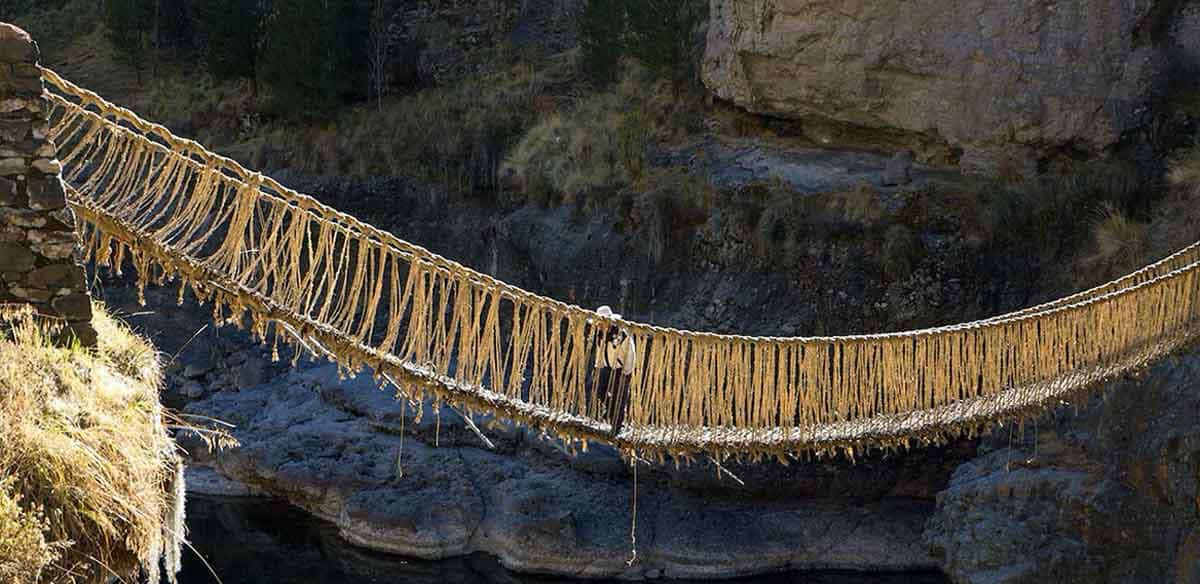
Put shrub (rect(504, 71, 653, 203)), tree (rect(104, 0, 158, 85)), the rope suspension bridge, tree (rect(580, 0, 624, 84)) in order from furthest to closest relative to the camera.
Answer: tree (rect(104, 0, 158, 85)) → tree (rect(580, 0, 624, 84)) → shrub (rect(504, 71, 653, 203)) → the rope suspension bridge

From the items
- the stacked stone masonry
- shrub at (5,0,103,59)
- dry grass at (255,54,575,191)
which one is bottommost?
dry grass at (255,54,575,191)

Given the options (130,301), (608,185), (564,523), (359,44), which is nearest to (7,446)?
(564,523)

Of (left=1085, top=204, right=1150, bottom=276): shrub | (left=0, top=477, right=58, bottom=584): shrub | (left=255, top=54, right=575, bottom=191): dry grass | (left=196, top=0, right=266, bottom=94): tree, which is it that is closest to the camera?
(left=0, top=477, right=58, bottom=584): shrub

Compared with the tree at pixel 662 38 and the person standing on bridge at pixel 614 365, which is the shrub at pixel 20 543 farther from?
the tree at pixel 662 38

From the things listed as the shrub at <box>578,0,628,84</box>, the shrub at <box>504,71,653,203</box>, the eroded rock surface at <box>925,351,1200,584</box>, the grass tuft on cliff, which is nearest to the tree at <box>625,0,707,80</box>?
the shrub at <box>578,0,628,84</box>

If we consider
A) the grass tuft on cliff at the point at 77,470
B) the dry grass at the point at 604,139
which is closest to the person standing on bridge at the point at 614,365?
the grass tuft on cliff at the point at 77,470

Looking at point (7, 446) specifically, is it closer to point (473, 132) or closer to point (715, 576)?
point (715, 576)

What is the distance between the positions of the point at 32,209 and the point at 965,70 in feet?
29.8

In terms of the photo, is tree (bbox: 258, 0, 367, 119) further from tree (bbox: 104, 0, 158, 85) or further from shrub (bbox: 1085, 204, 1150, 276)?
shrub (bbox: 1085, 204, 1150, 276)

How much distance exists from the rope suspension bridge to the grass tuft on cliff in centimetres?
57

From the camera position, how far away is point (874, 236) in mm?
11484

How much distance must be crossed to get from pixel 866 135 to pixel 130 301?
23.2ft

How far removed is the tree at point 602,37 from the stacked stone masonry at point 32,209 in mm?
9897

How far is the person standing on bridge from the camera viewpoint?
5602 mm
